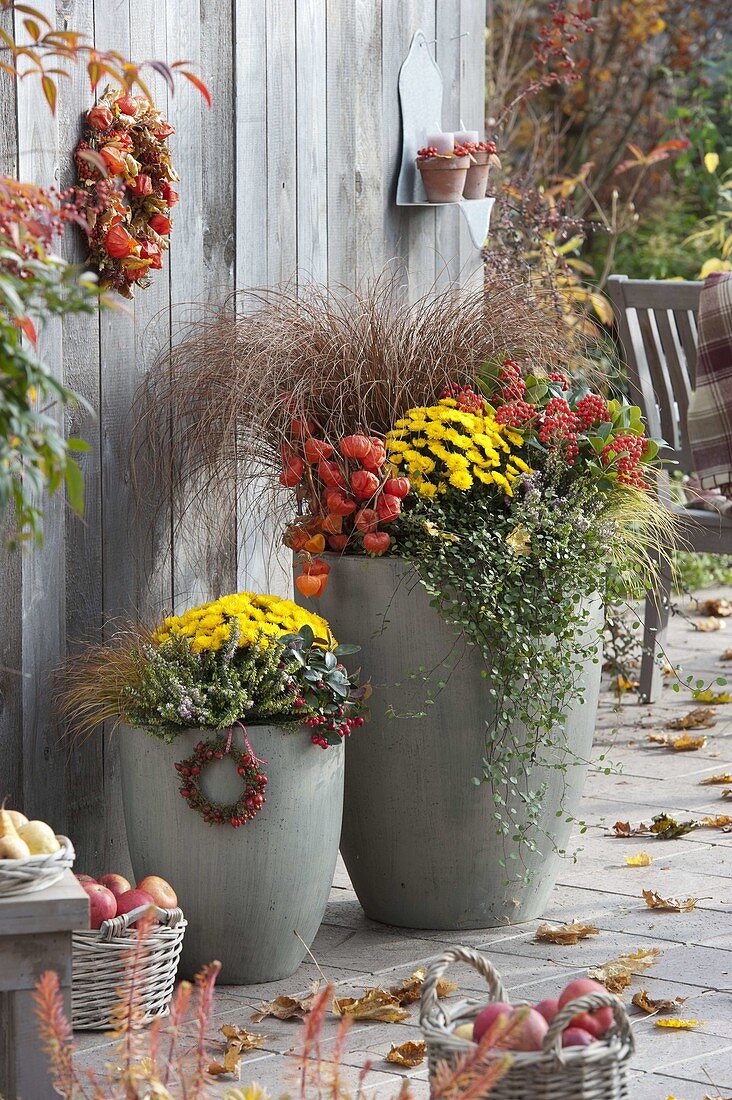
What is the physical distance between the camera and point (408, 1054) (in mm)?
2297

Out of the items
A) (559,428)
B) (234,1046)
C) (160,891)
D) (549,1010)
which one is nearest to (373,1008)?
(234,1046)

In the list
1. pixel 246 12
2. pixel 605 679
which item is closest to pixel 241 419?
pixel 246 12

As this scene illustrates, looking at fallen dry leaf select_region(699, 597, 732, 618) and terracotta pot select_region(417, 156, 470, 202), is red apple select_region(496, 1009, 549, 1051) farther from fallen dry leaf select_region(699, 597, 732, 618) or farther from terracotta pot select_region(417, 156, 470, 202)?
fallen dry leaf select_region(699, 597, 732, 618)

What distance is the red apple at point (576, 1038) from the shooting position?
1768 mm

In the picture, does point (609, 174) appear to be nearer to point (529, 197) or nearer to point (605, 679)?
point (529, 197)

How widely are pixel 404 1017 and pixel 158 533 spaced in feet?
3.62

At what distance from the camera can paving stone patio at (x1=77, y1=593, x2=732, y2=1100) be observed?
89.6 inches

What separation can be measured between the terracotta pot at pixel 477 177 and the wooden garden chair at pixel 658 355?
0.53m

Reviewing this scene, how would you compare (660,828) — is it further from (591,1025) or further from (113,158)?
(113,158)

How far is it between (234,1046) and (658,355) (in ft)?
8.94

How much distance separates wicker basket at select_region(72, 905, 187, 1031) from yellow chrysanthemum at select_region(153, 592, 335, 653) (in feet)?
1.52

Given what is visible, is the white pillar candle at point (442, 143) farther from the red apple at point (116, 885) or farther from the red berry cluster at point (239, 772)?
the red apple at point (116, 885)

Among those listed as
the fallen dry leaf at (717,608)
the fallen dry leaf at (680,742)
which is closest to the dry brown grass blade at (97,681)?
the fallen dry leaf at (680,742)

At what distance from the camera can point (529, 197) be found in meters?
5.00
